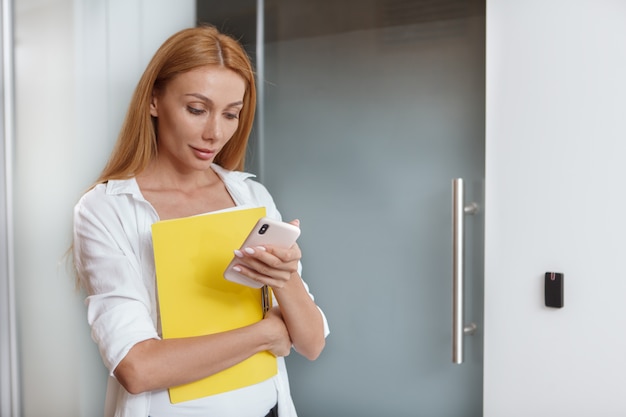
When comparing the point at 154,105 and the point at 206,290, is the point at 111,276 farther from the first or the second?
the point at 154,105

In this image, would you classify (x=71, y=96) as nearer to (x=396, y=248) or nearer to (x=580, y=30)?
(x=396, y=248)

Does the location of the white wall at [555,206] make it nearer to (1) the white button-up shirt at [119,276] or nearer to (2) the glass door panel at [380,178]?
(2) the glass door panel at [380,178]

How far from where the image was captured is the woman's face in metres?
1.41

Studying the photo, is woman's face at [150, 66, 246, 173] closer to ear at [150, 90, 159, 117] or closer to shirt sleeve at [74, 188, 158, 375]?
ear at [150, 90, 159, 117]

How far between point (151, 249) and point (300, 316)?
1.06 ft

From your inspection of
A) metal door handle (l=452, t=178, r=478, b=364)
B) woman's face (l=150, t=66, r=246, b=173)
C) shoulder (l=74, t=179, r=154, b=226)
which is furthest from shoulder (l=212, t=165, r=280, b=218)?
metal door handle (l=452, t=178, r=478, b=364)

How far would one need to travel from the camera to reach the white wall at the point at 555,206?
1.42 metres

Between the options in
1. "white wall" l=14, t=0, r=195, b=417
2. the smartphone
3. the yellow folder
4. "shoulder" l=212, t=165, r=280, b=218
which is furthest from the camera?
"white wall" l=14, t=0, r=195, b=417

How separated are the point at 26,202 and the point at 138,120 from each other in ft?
3.42

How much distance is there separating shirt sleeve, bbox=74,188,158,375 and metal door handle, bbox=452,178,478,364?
65 cm

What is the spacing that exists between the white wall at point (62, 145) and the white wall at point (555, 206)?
3.35ft

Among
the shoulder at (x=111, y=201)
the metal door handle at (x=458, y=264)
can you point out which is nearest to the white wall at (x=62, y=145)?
the shoulder at (x=111, y=201)

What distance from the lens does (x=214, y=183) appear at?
158cm

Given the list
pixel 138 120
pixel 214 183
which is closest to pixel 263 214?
pixel 214 183
